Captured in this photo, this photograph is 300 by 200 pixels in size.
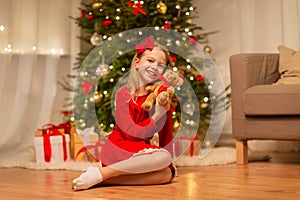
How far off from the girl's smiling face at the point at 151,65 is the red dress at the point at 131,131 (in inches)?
3.4

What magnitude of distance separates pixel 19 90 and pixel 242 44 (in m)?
1.65

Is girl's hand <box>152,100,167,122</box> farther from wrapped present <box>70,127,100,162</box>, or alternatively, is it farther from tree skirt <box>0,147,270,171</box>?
wrapped present <box>70,127,100,162</box>

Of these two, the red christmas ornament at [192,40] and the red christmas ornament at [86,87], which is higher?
the red christmas ornament at [192,40]

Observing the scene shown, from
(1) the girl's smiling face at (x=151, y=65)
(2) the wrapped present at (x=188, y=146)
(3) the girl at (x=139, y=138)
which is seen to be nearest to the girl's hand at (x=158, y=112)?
(3) the girl at (x=139, y=138)

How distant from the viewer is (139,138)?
2.64 m

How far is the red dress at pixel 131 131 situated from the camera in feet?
8.56

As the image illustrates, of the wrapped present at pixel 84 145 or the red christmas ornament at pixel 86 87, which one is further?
the red christmas ornament at pixel 86 87

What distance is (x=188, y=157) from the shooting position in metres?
3.55

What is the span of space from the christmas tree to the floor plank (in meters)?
0.69

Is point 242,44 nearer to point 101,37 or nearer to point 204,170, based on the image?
point 101,37

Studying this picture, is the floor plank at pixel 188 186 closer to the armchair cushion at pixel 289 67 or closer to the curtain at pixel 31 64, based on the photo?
the armchair cushion at pixel 289 67

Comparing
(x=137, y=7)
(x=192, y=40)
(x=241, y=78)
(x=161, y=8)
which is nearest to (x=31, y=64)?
(x=137, y=7)

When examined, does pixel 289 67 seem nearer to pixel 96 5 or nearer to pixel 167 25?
pixel 167 25

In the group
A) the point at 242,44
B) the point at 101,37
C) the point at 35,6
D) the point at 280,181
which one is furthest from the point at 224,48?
the point at 280,181
